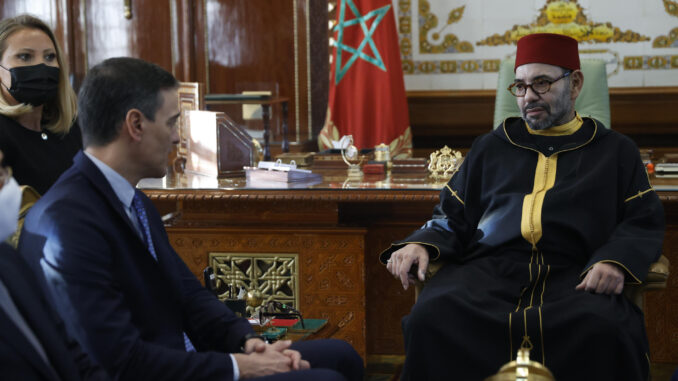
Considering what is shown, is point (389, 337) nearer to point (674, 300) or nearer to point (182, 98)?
point (674, 300)

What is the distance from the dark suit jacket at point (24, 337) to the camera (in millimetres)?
1442

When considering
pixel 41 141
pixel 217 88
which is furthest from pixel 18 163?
pixel 217 88

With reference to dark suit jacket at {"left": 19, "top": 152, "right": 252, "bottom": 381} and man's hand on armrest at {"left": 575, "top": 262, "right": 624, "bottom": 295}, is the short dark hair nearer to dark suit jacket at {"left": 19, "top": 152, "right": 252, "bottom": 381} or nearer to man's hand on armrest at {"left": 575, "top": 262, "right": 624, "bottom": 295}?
dark suit jacket at {"left": 19, "top": 152, "right": 252, "bottom": 381}

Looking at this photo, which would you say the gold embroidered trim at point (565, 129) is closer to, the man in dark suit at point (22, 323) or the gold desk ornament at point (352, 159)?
the gold desk ornament at point (352, 159)

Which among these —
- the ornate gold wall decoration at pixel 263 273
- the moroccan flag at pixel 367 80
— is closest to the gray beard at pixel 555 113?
the ornate gold wall decoration at pixel 263 273

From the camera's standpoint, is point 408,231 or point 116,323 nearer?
point 116,323

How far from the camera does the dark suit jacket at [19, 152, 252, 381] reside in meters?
1.76

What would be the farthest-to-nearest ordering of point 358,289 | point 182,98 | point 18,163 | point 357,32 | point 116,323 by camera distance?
point 357,32
point 182,98
point 358,289
point 18,163
point 116,323

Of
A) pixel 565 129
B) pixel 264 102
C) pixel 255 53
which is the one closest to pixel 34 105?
pixel 565 129

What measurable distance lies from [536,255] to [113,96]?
1609 mm

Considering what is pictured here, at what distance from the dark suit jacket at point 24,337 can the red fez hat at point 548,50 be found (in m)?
2.00

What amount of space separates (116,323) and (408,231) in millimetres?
2194

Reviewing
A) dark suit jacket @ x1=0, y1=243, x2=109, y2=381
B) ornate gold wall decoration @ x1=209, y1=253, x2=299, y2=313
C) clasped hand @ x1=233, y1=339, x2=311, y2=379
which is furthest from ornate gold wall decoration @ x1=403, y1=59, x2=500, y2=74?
dark suit jacket @ x1=0, y1=243, x2=109, y2=381

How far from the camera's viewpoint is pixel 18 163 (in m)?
2.92
